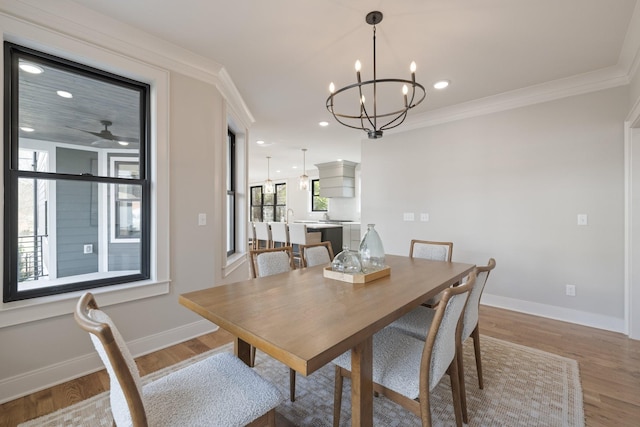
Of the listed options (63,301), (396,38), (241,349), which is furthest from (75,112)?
(396,38)

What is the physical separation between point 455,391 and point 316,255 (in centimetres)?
144

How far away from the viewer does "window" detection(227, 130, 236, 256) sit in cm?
370

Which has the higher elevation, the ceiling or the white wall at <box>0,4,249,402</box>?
the ceiling

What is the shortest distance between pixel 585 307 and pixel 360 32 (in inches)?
138

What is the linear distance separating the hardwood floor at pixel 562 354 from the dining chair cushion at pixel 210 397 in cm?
65

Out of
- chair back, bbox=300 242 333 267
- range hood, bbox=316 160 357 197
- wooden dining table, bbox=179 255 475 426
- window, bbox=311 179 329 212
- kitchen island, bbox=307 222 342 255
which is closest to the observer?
wooden dining table, bbox=179 255 475 426

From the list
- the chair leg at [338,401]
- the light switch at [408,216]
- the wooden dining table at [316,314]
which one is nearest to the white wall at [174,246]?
the wooden dining table at [316,314]

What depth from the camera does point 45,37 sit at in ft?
5.96

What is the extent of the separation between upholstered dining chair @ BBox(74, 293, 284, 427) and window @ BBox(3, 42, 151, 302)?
1.34 meters

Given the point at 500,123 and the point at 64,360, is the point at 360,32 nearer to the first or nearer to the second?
the point at 500,123

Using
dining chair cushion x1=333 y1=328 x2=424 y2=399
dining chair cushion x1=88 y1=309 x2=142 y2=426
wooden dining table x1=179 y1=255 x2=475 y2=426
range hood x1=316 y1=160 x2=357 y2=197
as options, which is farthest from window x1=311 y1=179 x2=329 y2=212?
dining chair cushion x1=88 y1=309 x2=142 y2=426

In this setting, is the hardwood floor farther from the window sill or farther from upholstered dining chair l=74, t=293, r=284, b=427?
upholstered dining chair l=74, t=293, r=284, b=427

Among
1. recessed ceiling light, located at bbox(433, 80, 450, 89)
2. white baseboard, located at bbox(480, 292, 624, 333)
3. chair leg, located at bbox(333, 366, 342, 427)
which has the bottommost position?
white baseboard, located at bbox(480, 292, 624, 333)

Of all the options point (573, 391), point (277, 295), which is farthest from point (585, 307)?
point (277, 295)
